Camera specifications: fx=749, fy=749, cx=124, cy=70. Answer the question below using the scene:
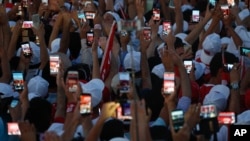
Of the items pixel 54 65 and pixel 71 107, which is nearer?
pixel 71 107

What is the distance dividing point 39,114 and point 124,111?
38.4 inches

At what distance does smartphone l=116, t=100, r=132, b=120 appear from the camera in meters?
5.77

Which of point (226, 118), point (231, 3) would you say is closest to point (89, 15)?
point (231, 3)

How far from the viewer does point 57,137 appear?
17.4 ft

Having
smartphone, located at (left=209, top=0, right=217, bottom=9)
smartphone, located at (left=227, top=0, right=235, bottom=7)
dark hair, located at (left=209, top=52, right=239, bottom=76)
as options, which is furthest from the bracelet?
smartphone, located at (left=227, top=0, right=235, bottom=7)

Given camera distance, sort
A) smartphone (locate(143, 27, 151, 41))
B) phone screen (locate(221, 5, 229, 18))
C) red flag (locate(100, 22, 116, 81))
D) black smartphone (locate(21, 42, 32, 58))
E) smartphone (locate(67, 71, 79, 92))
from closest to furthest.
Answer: smartphone (locate(67, 71, 79, 92)) → red flag (locate(100, 22, 116, 81)) → smartphone (locate(143, 27, 151, 41)) → black smartphone (locate(21, 42, 32, 58)) → phone screen (locate(221, 5, 229, 18))

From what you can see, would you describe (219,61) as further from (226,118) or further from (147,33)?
(226,118)

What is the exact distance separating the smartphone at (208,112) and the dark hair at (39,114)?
1.55 metres

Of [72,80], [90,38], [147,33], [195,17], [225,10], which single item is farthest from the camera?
[195,17]

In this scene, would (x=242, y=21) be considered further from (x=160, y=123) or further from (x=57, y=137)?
(x=57, y=137)

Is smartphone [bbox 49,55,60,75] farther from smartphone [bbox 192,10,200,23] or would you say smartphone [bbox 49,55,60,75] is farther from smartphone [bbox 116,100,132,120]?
smartphone [bbox 192,10,200,23]

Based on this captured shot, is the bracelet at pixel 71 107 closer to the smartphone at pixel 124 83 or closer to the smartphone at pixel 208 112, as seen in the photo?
the smartphone at pixel 124 83

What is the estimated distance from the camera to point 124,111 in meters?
5.79

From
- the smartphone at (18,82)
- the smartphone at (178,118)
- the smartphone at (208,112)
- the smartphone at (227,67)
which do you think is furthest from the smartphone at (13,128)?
the smartphone at (227,67)
